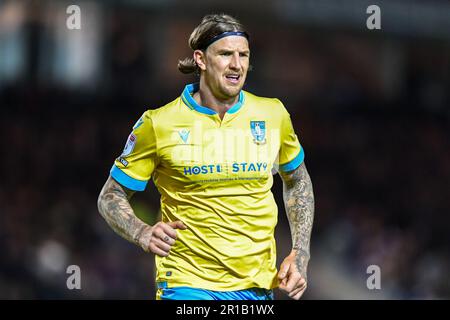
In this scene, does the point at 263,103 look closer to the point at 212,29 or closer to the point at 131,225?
the point at 212,29

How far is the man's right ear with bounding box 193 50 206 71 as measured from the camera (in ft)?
17.3

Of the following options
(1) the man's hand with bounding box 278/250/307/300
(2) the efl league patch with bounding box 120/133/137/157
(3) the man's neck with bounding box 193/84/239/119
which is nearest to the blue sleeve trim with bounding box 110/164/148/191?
(2) the efl league patch with bounding box 120/133/137/157

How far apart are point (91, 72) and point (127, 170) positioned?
1140 centimetres

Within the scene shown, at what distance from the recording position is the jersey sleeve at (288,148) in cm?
548

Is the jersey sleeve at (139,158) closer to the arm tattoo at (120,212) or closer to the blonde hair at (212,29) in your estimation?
the arm tattoo at (120,212)

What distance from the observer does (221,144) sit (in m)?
5.28

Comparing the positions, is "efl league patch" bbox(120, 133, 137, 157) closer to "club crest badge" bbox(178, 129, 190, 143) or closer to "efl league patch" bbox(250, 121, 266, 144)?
"club crest badge" bbox(178, 129, 190, 143)

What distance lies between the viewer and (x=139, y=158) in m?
5.31

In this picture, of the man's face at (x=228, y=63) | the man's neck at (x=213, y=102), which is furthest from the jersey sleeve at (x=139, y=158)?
the man's face at (x=228, y=63)

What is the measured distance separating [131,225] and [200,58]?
969 millimetres

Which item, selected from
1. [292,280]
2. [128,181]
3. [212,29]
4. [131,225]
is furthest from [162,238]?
[212,29]

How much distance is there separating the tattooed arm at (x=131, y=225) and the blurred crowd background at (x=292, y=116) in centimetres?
644

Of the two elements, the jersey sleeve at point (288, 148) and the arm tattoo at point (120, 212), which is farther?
the jersey sleeve at point (288, 148)

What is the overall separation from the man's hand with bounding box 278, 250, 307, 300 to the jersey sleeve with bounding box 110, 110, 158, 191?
2.97 ft
